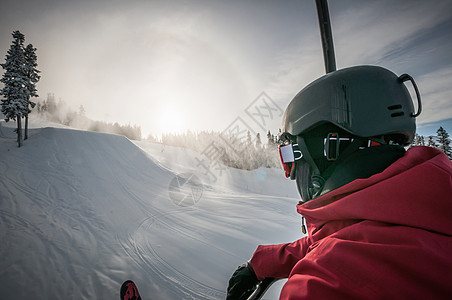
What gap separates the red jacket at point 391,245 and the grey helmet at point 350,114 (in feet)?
1.49

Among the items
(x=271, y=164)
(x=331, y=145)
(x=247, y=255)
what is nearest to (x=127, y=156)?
(x=247, y=255)

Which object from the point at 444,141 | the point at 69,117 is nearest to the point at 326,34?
the point at 444,141

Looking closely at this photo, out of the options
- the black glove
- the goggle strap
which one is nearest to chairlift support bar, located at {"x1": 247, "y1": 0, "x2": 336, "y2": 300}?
the goggle strap

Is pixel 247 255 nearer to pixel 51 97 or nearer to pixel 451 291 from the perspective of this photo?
pixel 451 291

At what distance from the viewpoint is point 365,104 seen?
118 cm

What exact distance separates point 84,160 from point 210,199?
9175mm

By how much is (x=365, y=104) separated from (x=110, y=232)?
6762 mm

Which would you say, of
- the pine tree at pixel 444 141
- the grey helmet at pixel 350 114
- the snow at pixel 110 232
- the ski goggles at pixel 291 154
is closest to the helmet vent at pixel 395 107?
the grey helmet at pixel 350 114

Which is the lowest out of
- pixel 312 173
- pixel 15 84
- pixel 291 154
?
pixel 312 173

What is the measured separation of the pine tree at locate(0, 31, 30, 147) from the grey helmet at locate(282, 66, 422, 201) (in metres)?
22.5

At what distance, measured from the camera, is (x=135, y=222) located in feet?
18.9

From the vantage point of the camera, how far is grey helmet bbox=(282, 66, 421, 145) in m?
1.16

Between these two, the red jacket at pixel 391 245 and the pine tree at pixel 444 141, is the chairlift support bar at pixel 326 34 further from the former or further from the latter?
the pine tree at pixel 444 141

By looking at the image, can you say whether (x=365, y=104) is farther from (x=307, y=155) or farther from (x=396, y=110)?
(x=307, y=155)
